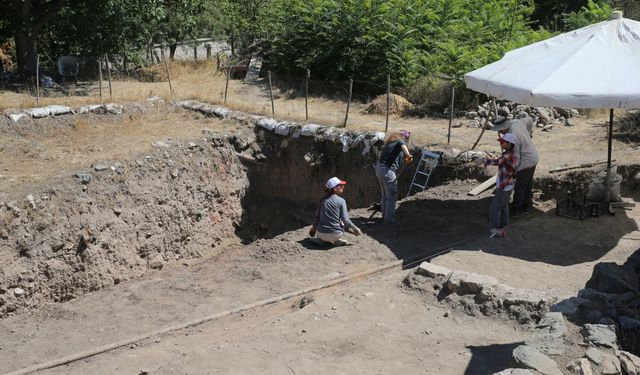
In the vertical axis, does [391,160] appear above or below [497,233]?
above

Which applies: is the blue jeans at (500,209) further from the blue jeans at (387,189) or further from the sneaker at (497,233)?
the blue jeans at (387,189)

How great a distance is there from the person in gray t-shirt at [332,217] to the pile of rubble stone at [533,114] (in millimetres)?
6130

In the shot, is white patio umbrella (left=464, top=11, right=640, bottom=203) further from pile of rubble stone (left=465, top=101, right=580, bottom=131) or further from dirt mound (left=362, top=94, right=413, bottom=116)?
dirt mound (left=362, top=94, right=413, bottom=116)

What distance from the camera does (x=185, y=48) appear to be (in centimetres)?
3055

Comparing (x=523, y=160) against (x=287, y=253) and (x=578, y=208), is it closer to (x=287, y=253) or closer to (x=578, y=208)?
(x=578, y=208)

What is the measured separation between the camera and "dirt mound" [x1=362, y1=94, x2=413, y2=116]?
1847 cm

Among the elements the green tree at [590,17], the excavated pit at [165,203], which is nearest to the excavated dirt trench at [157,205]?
the excavated pit at [165,203]

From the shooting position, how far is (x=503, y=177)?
10625 mm

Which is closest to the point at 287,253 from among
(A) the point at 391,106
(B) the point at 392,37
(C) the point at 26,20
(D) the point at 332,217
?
(D) the point at 332,217

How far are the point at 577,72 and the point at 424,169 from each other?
4774 mm

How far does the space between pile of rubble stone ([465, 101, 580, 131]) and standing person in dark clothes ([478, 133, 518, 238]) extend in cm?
573

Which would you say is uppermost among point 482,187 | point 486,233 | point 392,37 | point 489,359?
point 392,37

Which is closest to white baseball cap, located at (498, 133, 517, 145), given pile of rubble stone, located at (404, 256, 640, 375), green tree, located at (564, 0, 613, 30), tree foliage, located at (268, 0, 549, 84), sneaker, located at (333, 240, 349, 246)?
pile of rubble stone, located at (404, 256, 640, 375)

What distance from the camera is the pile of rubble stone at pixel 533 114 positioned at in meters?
16.7
